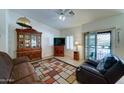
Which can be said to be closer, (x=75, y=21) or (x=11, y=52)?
(x=11, y=52)

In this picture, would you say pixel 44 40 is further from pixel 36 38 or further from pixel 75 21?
pixel 75 21

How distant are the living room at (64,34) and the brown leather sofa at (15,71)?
0.18ft

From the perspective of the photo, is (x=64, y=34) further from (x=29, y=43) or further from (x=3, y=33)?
(x=3, y=33)

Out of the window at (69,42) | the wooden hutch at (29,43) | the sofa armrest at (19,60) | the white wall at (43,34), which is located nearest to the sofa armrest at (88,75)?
the window at (69,42)

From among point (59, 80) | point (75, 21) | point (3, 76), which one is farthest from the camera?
point (75, 21)

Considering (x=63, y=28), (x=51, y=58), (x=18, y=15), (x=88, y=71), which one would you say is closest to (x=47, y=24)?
(x=63, y=28)

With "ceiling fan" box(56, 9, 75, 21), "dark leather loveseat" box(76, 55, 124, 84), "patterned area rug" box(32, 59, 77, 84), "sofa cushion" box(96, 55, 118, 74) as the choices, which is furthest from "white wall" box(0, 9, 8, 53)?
"sofa cushion" box(96, 55, 118, 74)

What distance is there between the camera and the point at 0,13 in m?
1.08

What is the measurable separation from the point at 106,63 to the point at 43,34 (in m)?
1.03

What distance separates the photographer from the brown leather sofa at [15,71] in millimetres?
1057

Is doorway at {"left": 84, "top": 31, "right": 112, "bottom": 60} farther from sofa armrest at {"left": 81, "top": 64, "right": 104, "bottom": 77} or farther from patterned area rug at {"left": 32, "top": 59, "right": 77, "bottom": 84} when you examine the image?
patterned area rug at {"left": 32, "top": 59, "right": 77, "bottom": 84}

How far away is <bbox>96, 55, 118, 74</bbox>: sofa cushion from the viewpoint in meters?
1.29

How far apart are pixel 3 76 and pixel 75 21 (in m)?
1.15
